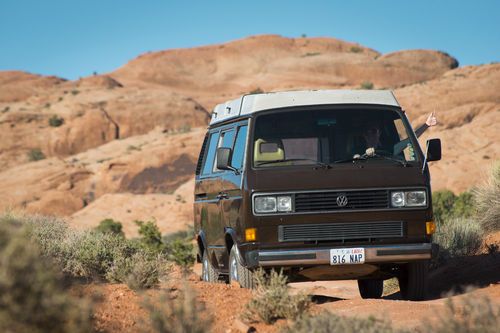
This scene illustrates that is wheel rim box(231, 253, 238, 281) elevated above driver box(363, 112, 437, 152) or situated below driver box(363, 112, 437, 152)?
below

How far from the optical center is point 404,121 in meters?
9.98

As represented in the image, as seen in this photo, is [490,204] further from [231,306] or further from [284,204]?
[231,306]

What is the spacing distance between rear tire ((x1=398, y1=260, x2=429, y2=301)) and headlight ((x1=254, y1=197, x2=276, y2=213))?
1.85 metres

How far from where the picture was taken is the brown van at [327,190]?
911 centimetres

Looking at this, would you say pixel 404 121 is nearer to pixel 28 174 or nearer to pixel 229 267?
pixel 229 267

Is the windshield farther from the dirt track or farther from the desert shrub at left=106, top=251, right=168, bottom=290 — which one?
the desert shrub at left=106, top=251, right=168, bottom=290

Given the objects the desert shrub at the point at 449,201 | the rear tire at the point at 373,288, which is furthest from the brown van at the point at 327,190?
the desert shrub at the point at 449,201

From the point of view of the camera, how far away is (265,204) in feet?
30.0

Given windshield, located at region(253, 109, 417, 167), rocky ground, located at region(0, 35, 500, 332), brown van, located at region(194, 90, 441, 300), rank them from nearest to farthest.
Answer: brown van, located at region(194, 90, 441, 300)
windshield, located at region(253, 109, 417, 167)
rocky ground, located at region(0, 35, 500, 332)

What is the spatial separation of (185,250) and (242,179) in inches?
765

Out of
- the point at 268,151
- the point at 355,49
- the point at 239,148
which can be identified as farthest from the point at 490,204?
the point at 355,49

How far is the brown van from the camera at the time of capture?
359 inches

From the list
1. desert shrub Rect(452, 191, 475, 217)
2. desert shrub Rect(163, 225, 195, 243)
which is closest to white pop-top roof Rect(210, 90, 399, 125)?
desert shrub Rect(452, 191, 475, 217)

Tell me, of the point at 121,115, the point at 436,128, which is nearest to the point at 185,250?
the point at 436,128
